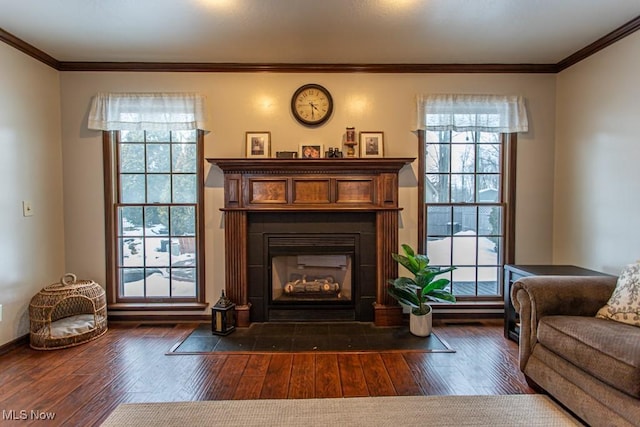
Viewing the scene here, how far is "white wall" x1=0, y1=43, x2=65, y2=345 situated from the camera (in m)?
3.07

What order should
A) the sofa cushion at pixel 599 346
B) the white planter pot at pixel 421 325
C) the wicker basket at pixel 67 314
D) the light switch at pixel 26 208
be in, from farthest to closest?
1. the white planter pot at pixel 421 325
2. the light switch at pixel 26 208
3. the wicker basket at pixel 67 314
4. the sofa cushion at pixel 599 346

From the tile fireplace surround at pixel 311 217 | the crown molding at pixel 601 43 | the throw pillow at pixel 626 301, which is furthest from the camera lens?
the tile fireplace surround at pixel 311 217

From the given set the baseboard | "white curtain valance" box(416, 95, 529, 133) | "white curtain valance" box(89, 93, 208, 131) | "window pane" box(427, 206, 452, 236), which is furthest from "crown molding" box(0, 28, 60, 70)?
"window pane" box(427, 206, 452, 236)

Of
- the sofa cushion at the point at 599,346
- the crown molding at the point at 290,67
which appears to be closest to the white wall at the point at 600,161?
the crown molding at the point at 290,67

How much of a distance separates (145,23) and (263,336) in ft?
9.27

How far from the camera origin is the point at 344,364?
2795 millimetres

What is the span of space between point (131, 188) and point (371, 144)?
8.39 feet

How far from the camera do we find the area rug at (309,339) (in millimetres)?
3082

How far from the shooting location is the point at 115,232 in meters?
3.78

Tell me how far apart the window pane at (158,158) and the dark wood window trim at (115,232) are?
33cm

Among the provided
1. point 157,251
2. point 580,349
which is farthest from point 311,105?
point 580,349

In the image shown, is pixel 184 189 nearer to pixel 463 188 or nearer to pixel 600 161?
pixel 463 188

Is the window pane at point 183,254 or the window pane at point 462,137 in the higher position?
the window pane at point 462,137

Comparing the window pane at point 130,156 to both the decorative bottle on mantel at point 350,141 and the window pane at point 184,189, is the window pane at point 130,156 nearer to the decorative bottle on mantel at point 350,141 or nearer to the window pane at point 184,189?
the window pane at point 184,189
